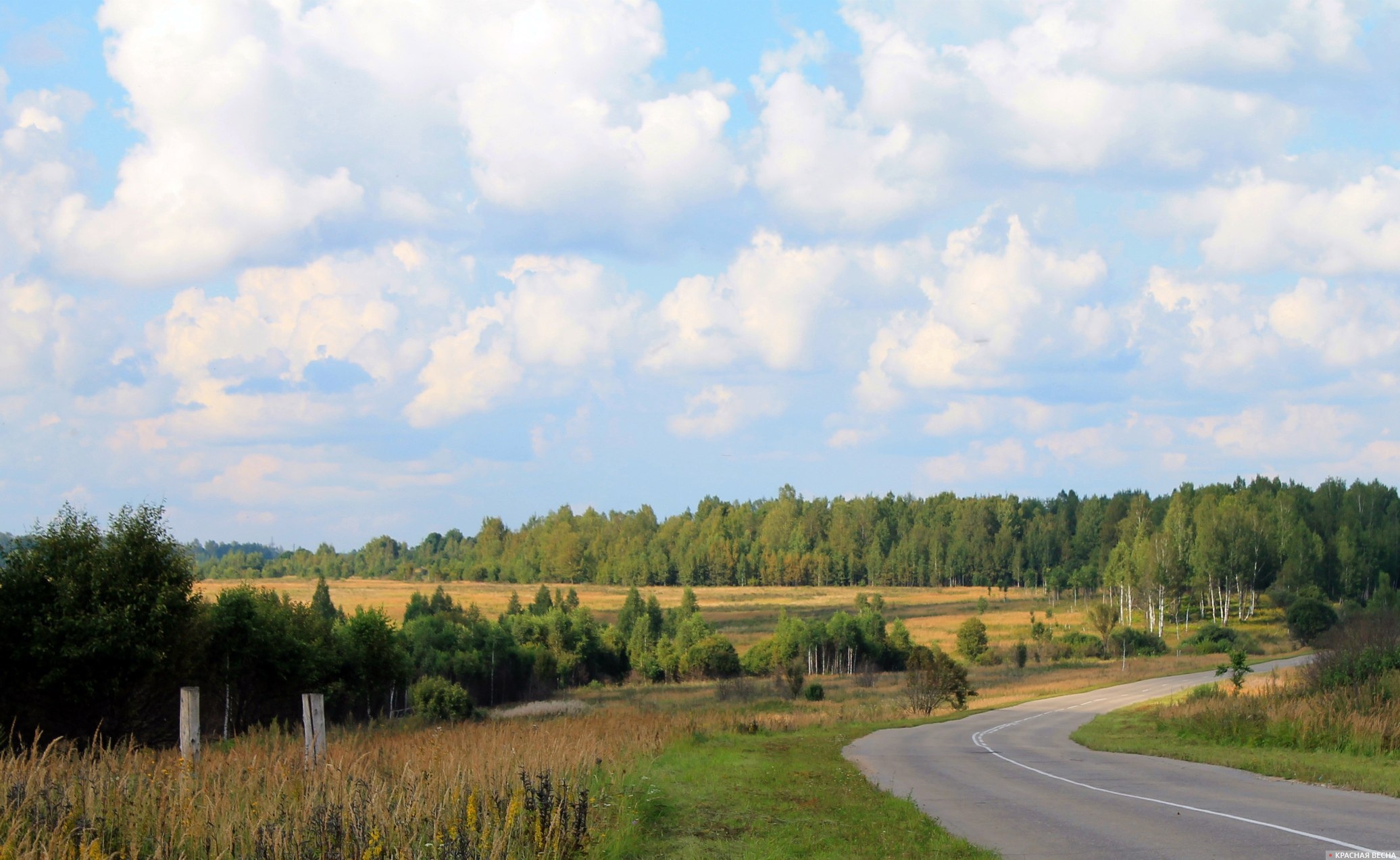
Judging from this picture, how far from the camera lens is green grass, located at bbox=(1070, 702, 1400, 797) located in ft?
59.3

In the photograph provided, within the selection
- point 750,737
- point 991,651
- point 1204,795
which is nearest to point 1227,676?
point 991,651

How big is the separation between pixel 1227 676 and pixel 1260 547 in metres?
67.6

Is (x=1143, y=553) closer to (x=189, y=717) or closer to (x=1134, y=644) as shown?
(x=1134, y=644)

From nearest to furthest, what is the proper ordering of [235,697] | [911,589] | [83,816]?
[83,816], [235,697], [911,589]

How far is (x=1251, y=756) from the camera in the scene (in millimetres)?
23344

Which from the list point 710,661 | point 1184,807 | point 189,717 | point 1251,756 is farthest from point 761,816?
point 710,661

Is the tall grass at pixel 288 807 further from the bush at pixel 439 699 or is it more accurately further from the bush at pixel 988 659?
the bush at pixel 988 659

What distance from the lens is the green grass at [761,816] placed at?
449 inches

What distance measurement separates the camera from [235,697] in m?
42.2

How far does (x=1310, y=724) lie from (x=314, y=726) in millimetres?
22741

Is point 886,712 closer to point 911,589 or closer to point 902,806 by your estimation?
point 902,806

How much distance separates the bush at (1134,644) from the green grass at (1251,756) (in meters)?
57.6

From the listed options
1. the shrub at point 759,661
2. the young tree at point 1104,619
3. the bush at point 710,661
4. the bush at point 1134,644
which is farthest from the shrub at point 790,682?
the bush at point 1134,644

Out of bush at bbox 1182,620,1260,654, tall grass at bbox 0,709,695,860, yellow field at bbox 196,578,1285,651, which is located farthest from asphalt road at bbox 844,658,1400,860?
yellow field at bbox 196,578,1285,651
